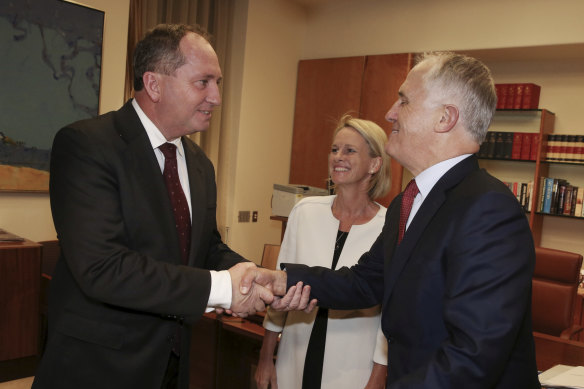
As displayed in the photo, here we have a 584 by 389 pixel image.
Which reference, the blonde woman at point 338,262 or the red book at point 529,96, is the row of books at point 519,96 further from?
the blonde woman at point 338,262

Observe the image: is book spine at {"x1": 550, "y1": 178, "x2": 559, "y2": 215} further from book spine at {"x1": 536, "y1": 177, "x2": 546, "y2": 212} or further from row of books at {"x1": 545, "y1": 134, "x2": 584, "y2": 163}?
row of books at {"x1": 545, "y1": 134, "x2": 584, "y2": 163}

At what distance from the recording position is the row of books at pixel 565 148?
523cm

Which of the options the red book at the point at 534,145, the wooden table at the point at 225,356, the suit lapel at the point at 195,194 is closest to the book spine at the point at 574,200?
the red book at the point at 534,145

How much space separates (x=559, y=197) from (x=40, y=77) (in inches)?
190

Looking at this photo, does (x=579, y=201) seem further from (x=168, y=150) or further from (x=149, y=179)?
(x=149, y=179)

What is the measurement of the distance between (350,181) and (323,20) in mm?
4623

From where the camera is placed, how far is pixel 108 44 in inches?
165

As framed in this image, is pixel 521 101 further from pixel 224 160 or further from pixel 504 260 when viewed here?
pixel 504 260

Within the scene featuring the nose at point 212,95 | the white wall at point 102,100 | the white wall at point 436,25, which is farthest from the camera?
the white wall at point 436,25

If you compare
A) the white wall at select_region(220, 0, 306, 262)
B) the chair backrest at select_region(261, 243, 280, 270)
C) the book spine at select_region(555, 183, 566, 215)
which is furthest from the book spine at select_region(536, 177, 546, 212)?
the chair backrest at select_region(261, 243, 280, 270)

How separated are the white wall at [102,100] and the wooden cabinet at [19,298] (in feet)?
1.58

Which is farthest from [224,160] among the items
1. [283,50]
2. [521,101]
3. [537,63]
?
[537,63]

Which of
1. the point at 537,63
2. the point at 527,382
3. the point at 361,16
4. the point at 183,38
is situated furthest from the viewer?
the point at 361,16

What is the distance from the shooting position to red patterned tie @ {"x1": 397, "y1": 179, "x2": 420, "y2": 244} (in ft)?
5.30
